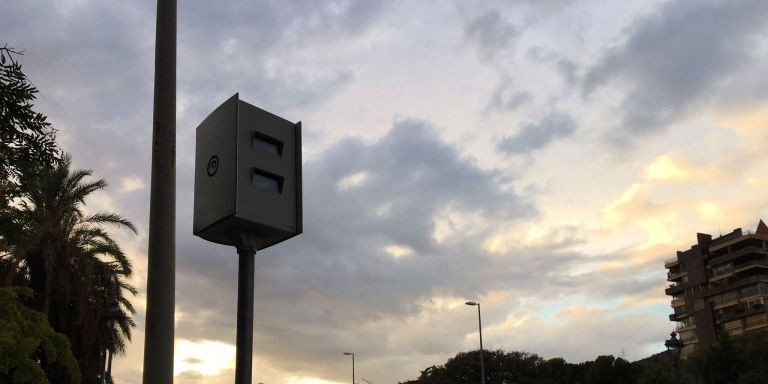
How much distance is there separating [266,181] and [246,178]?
0.42 m

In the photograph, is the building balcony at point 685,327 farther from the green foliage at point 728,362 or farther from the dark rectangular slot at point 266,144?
the dark rectangular slot at point 266,144

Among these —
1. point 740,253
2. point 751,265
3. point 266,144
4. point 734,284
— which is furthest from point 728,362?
point 266,144

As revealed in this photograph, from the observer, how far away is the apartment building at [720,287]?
105 metres

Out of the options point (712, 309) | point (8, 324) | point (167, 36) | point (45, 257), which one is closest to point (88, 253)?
point (45, 257)

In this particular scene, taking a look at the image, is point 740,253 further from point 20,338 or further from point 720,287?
point 20,338

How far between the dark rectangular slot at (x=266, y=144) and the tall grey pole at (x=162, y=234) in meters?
3.81

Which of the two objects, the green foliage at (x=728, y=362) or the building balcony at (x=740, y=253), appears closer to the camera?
the green foliage at (x=728, y=362)

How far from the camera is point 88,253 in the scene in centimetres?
2777

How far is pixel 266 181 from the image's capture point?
29.2ft

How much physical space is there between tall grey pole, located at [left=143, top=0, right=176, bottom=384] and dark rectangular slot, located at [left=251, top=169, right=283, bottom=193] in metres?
3.63

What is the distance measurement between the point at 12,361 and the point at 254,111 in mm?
11060

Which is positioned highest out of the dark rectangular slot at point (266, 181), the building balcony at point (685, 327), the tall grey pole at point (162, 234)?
the building balcony at point (685, 327)

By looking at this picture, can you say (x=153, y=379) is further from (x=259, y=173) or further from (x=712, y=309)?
(x=712, y=309)

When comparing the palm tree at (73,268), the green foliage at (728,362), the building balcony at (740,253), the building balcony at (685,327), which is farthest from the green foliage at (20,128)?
the building balcony at (685,327)
